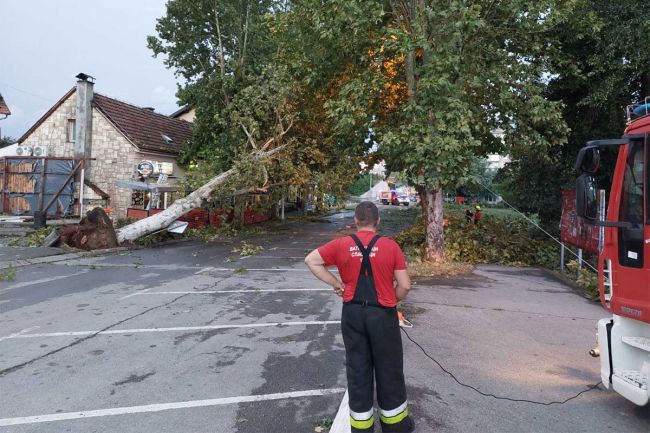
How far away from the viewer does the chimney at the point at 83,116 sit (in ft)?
77.6

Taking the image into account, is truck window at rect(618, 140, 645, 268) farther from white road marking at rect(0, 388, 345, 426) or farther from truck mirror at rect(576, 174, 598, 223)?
white road marking at rect(0, 388, 345, 426)

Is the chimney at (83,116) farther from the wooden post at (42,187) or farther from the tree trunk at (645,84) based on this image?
the tree trunk at (645,84)

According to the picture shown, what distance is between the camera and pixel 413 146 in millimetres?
11258

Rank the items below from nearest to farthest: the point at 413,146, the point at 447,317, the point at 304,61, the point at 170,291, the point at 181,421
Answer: the point at 181,421 → the point at 447,317 → the point at 170,291 → the point at 413,146 → the point at 304,61

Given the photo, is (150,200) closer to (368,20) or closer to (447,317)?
(368,20)

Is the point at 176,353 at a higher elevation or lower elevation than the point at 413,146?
lower

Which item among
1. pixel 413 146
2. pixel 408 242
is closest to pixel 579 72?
pixel 413 146

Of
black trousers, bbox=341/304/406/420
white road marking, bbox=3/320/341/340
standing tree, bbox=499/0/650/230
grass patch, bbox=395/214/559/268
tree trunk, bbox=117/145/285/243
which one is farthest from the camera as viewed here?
tree trunk, bbox=117/145/285/243

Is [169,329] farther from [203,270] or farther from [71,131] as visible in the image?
[71,131]

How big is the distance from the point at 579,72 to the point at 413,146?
5448mm

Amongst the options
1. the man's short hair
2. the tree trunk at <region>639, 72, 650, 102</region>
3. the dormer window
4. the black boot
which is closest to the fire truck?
the black boot

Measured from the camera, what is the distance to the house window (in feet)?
81.0

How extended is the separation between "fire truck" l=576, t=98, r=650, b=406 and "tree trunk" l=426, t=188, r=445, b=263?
879cm

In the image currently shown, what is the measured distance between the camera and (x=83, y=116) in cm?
2372
